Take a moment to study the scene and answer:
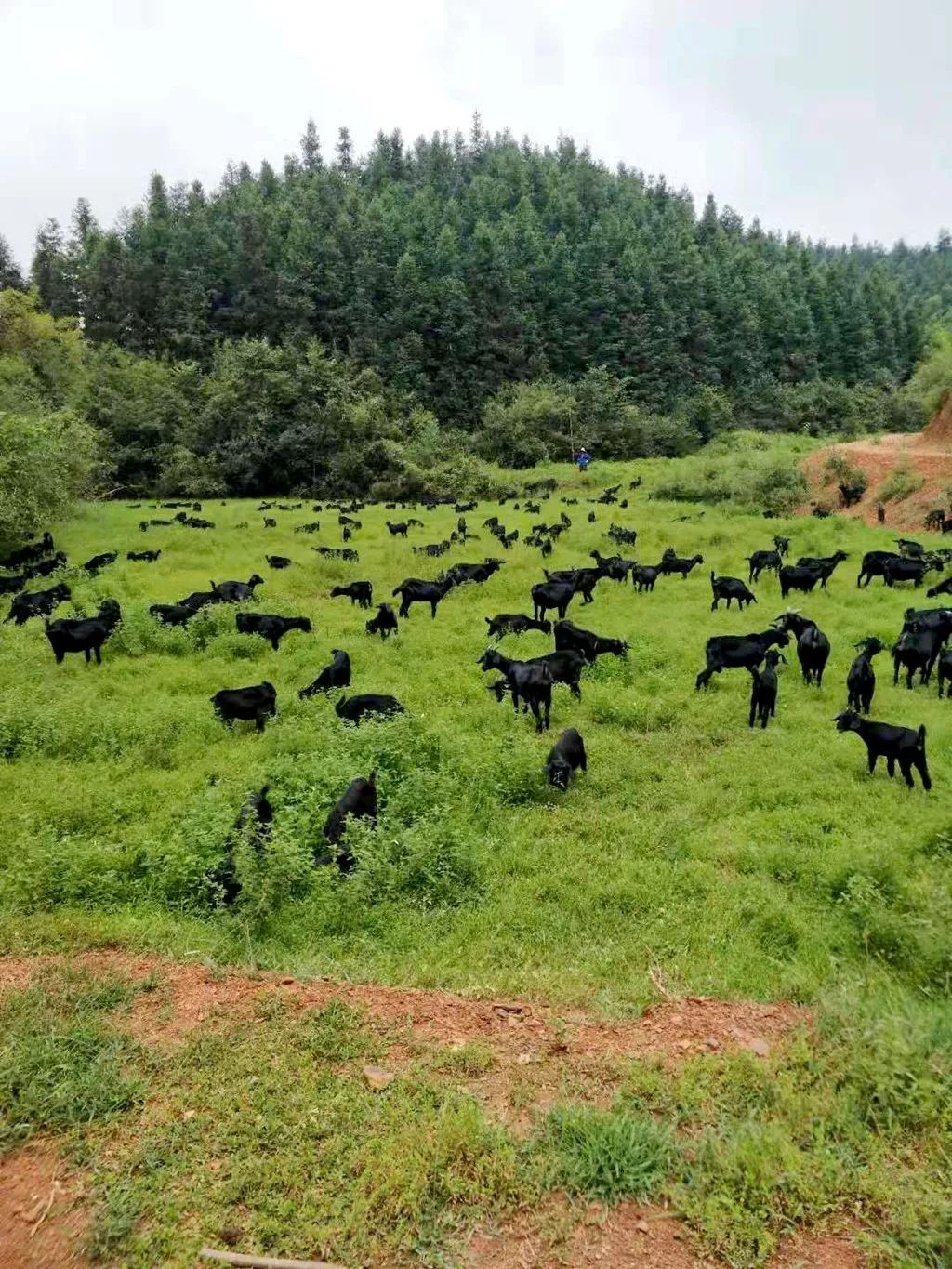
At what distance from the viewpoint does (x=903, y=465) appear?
3506 cm

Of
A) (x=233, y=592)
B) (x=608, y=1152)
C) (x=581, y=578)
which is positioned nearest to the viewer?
(x=608, y=1152)

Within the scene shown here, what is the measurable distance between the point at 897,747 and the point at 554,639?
8353mm

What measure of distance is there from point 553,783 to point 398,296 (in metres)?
70.9

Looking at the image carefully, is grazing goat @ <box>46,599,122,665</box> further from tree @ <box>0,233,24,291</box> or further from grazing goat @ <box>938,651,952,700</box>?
tree @ <box>0,233,24,291</box>

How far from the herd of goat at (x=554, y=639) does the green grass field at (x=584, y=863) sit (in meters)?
0.34

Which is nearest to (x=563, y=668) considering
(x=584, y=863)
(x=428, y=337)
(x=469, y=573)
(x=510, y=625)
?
(x=510, y=625)

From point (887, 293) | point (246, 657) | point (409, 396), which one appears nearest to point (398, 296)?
point (409, 396)

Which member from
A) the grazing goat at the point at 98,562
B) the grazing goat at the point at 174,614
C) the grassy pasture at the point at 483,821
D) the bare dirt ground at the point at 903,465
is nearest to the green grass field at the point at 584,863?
the grassy pasture at the point at 483,821

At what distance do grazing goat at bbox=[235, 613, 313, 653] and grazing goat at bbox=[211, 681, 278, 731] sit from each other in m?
4.45

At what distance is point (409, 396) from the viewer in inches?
2564

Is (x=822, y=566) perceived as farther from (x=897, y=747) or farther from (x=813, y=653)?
(x=897, y=747)

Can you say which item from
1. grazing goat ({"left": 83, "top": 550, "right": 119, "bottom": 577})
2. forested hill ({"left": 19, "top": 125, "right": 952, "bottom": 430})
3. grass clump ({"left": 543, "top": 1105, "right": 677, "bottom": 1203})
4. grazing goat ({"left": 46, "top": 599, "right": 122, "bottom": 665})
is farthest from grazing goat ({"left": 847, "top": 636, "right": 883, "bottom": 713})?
forested hill ({"left": 19, "top": 125, "right": 952, "bottom": 430})

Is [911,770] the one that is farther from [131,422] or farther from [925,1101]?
[131,422]

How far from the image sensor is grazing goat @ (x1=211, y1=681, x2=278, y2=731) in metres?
13.1
